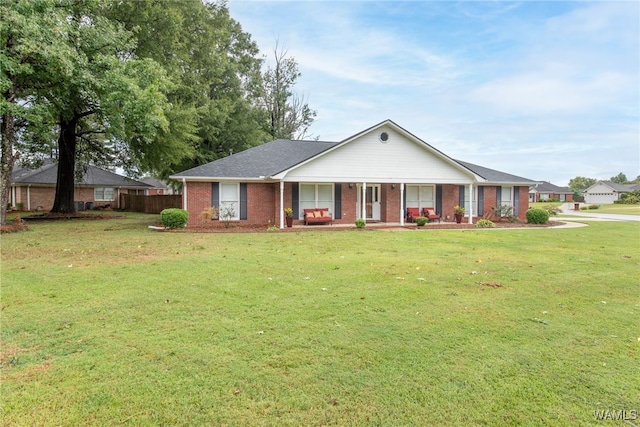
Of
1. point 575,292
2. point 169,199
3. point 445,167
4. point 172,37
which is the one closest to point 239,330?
point 575,292

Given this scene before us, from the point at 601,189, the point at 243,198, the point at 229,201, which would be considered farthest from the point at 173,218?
the point at 601,189

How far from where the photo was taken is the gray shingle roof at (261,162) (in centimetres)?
1728

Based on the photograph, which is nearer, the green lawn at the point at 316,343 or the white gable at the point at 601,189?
the green lawn at the point at 316,343

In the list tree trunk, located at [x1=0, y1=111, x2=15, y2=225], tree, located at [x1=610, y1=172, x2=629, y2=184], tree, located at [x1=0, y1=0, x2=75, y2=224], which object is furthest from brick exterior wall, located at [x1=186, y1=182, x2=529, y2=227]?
tree, located at [x1=610, y1=172, x2=629, y2=184]

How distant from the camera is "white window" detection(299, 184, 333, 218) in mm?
18516

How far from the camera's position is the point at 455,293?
19.1 feet

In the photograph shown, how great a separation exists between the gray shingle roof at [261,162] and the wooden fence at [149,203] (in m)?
7.85

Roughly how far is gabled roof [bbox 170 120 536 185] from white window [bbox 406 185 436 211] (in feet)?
6.62

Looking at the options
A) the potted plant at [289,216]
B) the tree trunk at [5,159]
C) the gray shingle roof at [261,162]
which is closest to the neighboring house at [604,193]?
the gray shingle roof at [261,162]

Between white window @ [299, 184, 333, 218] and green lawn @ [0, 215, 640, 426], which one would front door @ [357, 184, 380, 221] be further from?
green lawn @ [0, 215, 640, 426]

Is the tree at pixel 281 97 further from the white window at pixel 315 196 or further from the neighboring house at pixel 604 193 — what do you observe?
the neighboring house at pixel 604 193

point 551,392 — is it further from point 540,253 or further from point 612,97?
point 612,97

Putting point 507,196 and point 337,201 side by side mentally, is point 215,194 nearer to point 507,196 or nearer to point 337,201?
point 337,201

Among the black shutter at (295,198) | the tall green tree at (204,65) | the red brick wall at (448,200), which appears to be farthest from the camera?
the red brick wall at (448,200)
